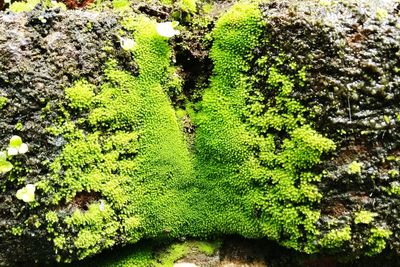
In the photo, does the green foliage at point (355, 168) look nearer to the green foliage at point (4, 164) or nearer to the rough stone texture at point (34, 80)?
the rough stone texture at point (34, 80)

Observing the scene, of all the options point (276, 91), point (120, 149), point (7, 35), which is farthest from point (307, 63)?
point (7, 35)

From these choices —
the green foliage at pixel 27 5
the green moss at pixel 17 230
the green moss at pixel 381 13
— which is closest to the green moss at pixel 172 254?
the green moss at pixel 17 230

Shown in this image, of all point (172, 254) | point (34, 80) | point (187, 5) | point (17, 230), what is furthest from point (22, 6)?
point (172, 254)

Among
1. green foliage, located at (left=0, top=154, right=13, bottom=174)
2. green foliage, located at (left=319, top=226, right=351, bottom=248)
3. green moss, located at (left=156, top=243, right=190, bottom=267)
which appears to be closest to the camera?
green foliage, located at (left=0, top=154, right=13, bottom=174)

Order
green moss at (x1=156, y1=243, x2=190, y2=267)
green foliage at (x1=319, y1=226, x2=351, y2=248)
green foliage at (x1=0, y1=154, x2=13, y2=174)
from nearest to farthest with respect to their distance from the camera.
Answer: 1. green foliage at (x1=0, y1=154, x2=13, y2=174)
2. green foliage at (x1=319, y1=226, x2=351, y2=248)
3. green moss at (x1=156, y1=243, x2=190, y2=267)

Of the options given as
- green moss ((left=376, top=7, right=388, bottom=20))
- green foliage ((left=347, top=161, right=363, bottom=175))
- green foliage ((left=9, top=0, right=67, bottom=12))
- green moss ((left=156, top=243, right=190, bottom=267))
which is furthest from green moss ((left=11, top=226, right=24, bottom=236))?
green moss ((left=376, top=7, right=388, bottom=20))

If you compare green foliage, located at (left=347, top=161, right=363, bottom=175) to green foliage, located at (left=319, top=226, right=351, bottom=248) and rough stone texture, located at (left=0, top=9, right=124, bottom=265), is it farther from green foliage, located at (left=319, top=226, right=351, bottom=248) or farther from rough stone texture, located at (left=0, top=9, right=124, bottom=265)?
rough stone texture, located at (left=0, top=9, right=124, bottom=265)

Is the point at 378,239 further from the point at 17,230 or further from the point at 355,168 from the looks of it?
the point at 17,230
